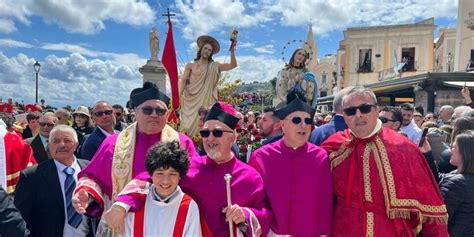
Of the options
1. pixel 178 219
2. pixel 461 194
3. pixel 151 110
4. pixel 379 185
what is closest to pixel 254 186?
pixel 178 219

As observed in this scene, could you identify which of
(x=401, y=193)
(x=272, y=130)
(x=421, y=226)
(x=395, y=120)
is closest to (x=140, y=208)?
(x=401, y=193)

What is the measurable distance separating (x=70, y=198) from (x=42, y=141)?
2.50 m

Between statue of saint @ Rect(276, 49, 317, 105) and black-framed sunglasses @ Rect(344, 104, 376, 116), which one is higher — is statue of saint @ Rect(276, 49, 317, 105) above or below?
above

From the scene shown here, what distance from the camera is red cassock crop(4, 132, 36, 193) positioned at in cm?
405

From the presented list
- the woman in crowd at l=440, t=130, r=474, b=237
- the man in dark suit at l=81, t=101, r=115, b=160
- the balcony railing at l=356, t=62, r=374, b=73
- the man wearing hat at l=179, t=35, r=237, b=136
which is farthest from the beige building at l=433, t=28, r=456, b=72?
the man in dark suit at l=81, t=101, r=115, b=160

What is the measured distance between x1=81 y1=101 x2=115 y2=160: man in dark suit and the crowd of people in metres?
1.02

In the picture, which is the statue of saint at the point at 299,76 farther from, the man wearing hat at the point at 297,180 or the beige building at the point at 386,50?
the beige building at the point at 386,50

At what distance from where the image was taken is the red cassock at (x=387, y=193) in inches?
112

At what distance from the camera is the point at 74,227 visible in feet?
11.3

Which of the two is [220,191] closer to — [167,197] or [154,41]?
[167,197]

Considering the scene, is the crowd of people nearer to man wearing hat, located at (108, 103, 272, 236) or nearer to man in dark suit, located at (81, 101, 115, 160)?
man wearing hat, located at (108, 103, 272, 236)

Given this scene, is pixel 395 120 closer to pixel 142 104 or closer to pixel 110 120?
pixel 142 104

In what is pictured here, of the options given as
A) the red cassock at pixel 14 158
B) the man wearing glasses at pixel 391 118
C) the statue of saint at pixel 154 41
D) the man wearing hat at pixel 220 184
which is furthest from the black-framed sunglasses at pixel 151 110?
the statue of saint at pixel 154 41

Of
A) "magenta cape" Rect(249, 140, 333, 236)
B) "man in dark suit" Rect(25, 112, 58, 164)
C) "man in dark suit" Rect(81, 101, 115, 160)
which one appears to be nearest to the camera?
"magenta cape" Rect(249, 140, 333, 236)
